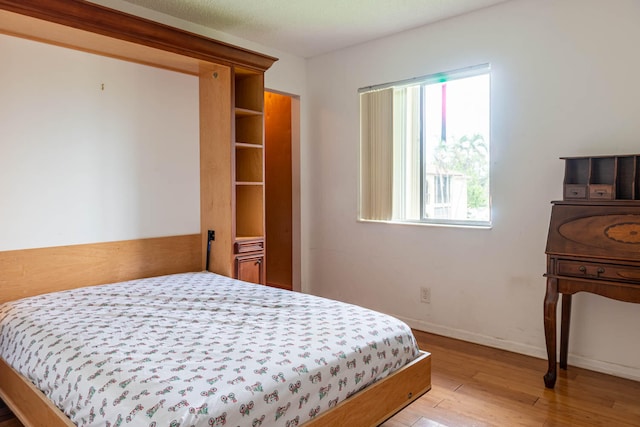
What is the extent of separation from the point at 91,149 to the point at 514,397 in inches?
119

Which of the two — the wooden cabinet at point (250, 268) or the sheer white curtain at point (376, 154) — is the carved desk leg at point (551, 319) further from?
the wooden cabinet at point (250, 268)

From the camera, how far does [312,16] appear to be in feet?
10.7

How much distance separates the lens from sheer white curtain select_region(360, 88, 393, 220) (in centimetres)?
377

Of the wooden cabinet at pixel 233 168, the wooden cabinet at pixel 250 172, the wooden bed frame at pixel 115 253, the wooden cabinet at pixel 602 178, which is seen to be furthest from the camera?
the wooden cabinet at pixel 250 172

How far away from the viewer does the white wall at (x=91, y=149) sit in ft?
8.60

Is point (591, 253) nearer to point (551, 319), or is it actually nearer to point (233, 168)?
point (551, 319)

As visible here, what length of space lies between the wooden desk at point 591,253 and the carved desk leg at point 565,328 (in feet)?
1.13

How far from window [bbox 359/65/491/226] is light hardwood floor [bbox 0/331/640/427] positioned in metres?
1.06

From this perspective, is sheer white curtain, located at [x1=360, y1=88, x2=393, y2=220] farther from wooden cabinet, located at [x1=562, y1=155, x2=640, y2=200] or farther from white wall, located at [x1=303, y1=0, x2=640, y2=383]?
wooden cabinet, located at [x1=562, y1=155, x2=640, y2=200]

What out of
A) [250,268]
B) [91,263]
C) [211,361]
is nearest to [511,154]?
[250,268]

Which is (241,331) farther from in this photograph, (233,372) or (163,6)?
(163,6)

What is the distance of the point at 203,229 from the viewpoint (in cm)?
353

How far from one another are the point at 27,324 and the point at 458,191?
2.89 meters


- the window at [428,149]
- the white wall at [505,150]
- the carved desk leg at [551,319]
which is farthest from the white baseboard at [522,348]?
the window at [428,149]
